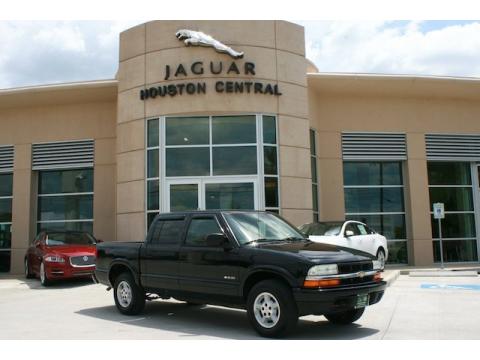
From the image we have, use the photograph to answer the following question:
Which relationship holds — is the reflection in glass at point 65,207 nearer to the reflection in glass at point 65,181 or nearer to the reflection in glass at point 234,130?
the reflection in glass at point 65,181

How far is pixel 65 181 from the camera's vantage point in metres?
20.3

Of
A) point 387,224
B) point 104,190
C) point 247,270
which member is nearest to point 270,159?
point 387,224

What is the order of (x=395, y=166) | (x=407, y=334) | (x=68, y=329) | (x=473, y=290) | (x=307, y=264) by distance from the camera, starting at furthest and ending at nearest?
(x=395, y=166)
(x=473, y=290)
(x=68, y=329)
(x=407, y=334)
(x=307, y=264)

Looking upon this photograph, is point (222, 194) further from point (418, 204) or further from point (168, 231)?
point (418, 204)

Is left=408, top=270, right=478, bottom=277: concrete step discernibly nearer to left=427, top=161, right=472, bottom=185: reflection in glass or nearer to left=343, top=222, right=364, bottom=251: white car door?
left=343, top=222, right=364, bottom=251: white car door

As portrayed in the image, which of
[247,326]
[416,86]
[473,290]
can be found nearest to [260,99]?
[416,86]

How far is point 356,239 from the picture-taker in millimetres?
14805

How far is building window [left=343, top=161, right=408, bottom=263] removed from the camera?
19469 mm

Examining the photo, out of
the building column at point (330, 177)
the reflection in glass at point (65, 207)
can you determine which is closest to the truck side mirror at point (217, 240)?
the building column at point (330, 177)

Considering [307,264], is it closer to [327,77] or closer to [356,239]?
[356,239]

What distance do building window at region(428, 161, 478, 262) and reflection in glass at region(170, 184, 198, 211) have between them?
941 centimetres

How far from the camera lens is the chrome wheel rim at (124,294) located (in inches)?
363

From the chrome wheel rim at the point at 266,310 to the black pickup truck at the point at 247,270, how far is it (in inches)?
0.5

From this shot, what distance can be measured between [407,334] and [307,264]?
73.5 inches
